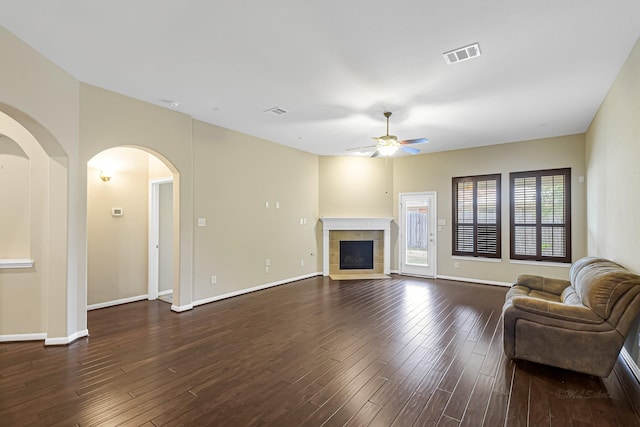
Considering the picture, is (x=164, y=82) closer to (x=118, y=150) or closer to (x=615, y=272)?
(x=118, y=150)

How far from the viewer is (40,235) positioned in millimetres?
3654

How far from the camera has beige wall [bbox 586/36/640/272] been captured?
2.98 metres

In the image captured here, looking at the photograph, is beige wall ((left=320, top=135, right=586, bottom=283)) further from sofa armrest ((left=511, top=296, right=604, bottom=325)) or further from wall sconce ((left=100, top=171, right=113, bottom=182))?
wall sconce ((left=100, top=171, right=113, bottom=182))

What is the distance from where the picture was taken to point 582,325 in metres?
2.73

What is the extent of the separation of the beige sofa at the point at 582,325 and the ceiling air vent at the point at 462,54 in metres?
2.43

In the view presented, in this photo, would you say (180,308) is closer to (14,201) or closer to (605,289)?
(14,201)

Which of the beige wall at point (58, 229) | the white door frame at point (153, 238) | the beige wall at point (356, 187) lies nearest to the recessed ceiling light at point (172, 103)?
the beige wall at point (58, 229)

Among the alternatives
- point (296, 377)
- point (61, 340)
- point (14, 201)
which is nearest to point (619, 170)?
point (296, 377)

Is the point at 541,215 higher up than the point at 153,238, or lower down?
higher up

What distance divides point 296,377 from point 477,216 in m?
5.72

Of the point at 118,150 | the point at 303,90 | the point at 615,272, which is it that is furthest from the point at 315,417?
the point at 118,150

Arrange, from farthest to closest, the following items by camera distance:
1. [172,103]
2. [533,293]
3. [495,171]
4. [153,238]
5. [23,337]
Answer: [495,171], [153,238], [172,103], [533,293], [23,337]

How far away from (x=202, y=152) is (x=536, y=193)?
655cm

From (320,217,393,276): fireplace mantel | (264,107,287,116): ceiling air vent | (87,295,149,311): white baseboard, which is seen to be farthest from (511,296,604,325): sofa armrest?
(87,295,149,311): white baseboard
